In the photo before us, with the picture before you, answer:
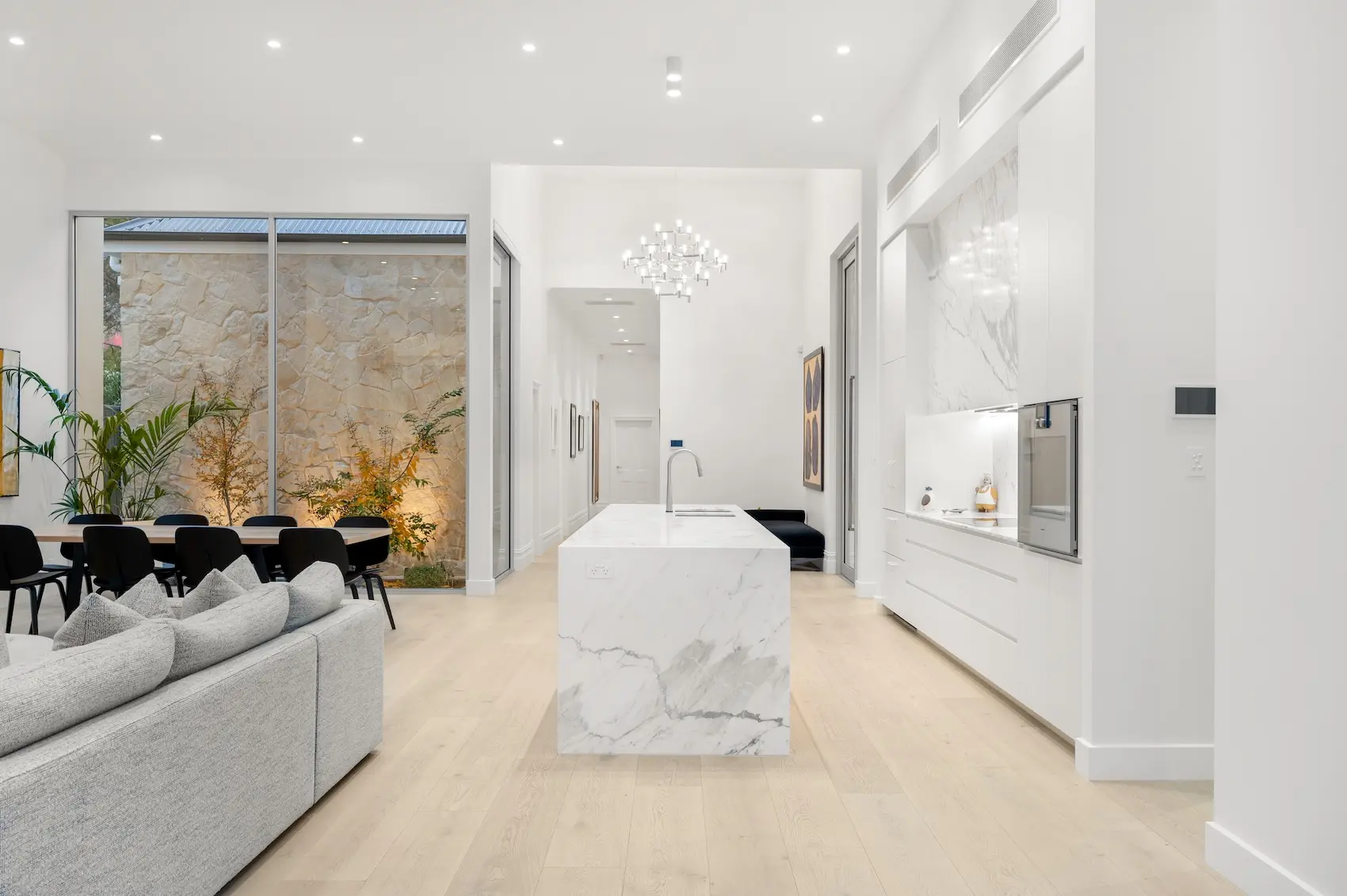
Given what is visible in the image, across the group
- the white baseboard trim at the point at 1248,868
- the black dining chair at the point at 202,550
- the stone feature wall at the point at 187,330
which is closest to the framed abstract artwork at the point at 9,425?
the stone feature wall at the point at 187,330

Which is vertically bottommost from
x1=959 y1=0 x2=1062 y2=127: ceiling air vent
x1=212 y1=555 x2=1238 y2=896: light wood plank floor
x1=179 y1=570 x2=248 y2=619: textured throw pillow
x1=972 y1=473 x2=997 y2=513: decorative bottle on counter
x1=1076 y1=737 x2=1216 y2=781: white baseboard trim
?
x1=212 y1=555 x2=1238 y2=896: light wood plank floor

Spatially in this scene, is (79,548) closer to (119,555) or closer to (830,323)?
(119,555)

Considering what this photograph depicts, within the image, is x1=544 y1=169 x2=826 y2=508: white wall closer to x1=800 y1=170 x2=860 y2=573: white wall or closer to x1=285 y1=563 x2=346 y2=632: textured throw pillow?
x1=800 y1=170 x2=860 y2=573: white wall

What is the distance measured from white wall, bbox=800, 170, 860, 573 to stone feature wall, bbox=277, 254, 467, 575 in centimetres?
347

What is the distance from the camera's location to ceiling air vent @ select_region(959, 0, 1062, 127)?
344 cm

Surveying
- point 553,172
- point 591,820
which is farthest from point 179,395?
point 591,820

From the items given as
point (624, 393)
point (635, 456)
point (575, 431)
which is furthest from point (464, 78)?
point (635, 456)

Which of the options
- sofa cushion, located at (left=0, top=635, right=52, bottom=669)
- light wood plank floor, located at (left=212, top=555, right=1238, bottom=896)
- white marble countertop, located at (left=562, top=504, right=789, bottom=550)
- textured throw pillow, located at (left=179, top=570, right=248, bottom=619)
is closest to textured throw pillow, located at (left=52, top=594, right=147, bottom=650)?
textured throw pillow, located at (left=179, top=570, right=248, bottom=619)

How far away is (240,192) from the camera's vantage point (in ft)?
22.8

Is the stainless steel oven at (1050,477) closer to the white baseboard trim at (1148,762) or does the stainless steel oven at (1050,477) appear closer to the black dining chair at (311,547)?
the white baseboard trim at (1148,762)

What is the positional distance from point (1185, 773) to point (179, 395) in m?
7.30

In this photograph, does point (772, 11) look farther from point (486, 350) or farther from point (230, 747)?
point (230, 747)

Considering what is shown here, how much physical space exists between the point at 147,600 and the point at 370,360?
4965 millimetres

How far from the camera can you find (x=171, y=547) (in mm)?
5426
